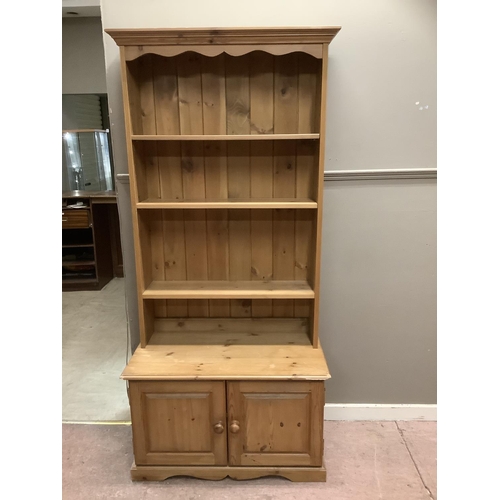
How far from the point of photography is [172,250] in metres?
2.13

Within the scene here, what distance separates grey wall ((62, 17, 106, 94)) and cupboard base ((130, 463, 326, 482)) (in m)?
3.69

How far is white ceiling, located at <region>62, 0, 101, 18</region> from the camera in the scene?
3396 mm

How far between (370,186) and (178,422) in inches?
58.0

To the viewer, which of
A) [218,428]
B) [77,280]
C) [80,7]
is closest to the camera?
[218,428]

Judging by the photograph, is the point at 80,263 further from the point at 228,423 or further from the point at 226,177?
the point at 228,423

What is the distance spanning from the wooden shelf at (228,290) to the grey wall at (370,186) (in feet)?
0.78

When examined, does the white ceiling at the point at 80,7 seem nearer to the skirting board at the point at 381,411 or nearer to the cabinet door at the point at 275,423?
the cabinet door at the point at 275,423

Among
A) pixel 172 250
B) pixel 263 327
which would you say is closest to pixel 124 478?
pixel 263 327

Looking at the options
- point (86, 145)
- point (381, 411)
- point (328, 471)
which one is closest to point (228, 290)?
point (328, 471)

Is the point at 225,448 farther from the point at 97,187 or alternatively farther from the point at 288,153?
the point at 97,187

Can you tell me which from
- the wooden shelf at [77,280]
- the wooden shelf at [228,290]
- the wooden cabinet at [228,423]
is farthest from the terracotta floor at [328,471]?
the wooden shelf at [77,280]

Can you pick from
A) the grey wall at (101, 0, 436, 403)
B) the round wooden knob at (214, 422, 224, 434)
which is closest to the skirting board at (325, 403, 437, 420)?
the grey wall at (101, 0, 436, 403)

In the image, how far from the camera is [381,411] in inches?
91.4
